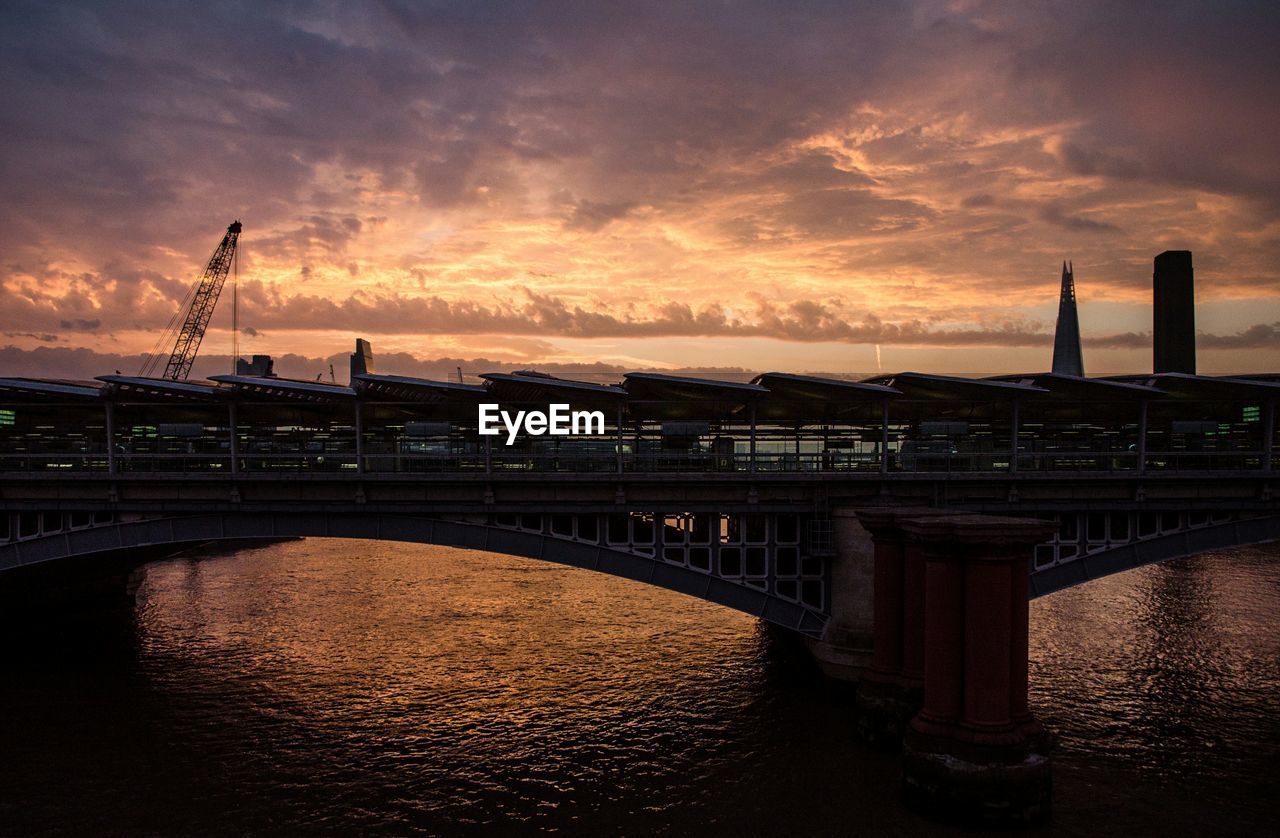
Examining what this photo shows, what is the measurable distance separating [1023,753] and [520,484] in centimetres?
2336

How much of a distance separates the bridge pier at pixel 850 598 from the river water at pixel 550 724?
1785 millimetres

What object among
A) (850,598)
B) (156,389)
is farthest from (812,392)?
(156,389)

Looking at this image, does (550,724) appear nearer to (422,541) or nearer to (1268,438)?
(422,541)

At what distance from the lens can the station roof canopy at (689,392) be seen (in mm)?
39875

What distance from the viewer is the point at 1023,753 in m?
28.5

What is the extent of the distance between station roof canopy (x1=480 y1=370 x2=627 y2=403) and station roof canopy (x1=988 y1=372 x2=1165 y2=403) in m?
21.6

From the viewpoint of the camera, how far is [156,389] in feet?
137

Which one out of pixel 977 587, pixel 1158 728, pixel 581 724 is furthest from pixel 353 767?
pixel 1158 728

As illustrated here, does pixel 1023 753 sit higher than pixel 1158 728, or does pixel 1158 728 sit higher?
pixel 1023 753

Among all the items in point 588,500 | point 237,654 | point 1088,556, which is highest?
point 588,500

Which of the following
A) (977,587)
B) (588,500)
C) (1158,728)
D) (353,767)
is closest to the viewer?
(977,587)

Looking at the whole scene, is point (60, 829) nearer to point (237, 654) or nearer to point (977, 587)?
point (237, 654)

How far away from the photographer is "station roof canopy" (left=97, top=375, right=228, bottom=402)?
41.4m

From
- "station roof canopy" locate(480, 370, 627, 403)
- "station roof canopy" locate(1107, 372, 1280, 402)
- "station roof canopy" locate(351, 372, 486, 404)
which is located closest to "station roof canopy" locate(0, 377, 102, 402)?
"station roof canopy" locate(351, 372, 486, 404)
